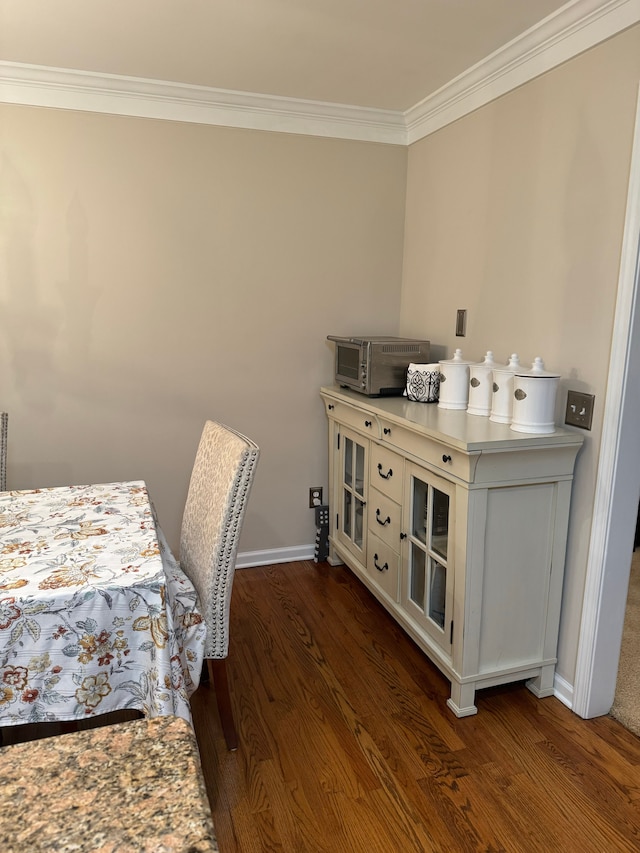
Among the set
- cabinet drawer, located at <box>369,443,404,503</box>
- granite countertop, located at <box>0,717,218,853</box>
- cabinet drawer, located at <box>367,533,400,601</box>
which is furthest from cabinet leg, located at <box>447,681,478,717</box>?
granite countertop, located at <box>0,717,218,853</box>

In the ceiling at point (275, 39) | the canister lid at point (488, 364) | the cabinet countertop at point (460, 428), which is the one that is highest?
the ceiling at point (275, 39)

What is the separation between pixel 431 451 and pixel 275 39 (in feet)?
5.34

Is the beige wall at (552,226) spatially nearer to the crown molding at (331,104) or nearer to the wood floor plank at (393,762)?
the crown molding at (331,104)

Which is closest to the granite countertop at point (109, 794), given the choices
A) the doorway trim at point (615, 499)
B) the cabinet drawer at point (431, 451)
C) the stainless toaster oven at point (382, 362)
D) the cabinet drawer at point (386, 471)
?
the cabinet drawer at point (431, 451)

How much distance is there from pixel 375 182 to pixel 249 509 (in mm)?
1843

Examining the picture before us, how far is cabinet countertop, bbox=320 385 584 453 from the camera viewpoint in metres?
1.91

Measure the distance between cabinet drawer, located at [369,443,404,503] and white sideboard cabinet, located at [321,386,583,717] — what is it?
12 mm

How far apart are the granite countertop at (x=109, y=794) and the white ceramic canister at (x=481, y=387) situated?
1.85m

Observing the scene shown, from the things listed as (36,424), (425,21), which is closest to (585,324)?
(425,21)

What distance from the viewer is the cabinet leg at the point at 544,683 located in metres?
2.19

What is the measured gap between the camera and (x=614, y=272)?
1.90 metres

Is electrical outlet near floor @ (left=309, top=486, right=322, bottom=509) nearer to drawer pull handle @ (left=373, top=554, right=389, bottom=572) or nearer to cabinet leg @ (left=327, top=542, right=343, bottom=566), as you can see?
cabinet leg @ (left=327, top=542, right=343, bottom=566)

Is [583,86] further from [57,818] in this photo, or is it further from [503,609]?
[57,818]

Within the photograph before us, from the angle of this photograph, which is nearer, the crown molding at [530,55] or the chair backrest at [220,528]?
the chair backrest at [220,528]
